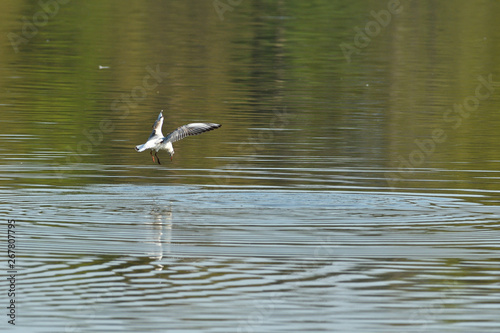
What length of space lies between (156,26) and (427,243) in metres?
40.6

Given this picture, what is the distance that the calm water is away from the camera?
462 inches

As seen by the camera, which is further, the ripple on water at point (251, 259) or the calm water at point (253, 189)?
the calm water at point (253, 189)

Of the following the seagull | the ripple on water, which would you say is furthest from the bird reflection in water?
the seagull

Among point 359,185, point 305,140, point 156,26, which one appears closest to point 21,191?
point 359,185

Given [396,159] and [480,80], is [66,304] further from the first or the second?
[480,80]

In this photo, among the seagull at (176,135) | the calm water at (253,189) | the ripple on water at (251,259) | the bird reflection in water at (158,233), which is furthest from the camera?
the seagull at (176,135)

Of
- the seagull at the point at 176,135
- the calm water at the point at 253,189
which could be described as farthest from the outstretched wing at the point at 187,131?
the calm water at the point at 253,189

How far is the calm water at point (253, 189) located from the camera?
1174cm

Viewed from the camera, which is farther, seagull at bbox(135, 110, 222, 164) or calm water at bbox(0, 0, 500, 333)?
seagull at bbox(135, 110, 222, 164)

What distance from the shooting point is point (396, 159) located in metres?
22.4

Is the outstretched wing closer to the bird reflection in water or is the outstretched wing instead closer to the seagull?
the seagull

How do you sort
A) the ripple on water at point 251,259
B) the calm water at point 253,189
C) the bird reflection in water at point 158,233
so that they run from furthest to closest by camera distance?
the bird reflection in water at point 158,233, the calm water at point 253,189, the ripple on water at point 251,259

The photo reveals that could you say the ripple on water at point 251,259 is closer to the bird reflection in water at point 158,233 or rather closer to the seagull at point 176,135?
the bird reflection in water at point 158,233

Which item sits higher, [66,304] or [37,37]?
[37,37]
